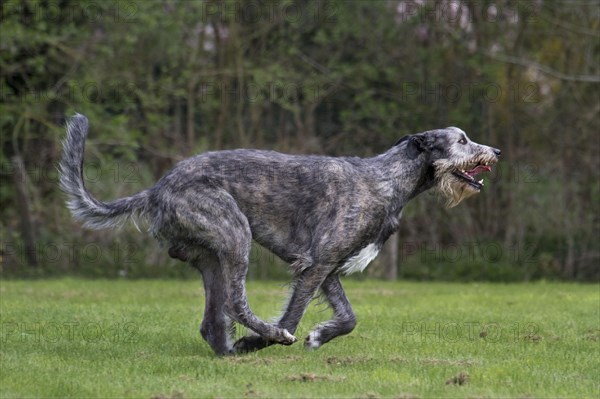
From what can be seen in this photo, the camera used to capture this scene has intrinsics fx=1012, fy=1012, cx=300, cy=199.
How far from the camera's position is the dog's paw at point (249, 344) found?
7.90m

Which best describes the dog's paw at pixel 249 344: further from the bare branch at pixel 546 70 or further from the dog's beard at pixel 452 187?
the bare branch at pixel 546 70

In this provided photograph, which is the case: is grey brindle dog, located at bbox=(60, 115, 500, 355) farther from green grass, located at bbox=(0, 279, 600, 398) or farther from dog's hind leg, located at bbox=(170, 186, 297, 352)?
green grass, located at bbox=(0, 279, 600, 398)

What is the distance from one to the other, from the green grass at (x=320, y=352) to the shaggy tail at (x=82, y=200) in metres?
1.07

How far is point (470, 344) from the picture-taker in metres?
8.53

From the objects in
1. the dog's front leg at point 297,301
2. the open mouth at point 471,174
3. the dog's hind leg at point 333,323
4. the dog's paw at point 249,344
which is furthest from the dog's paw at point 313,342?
the open mouth at point 471,174

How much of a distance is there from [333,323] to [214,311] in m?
0.96

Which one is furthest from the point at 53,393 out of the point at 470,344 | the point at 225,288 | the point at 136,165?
the point at 136,165

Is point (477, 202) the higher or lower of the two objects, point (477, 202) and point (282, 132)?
the lower

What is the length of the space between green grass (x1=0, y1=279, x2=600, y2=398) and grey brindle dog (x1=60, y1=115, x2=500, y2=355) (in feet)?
1.09

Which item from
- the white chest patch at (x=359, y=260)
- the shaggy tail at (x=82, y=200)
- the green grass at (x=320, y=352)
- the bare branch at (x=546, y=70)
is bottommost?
the green grass at (x=320, y=352)

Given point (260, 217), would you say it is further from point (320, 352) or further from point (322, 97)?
point (322, 97)

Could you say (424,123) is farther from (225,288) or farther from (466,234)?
(225,288)

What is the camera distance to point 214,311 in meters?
8.11

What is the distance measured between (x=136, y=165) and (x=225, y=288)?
10868 mm
